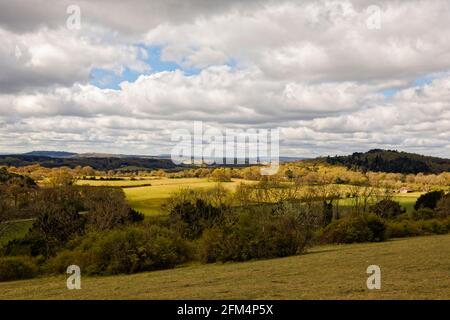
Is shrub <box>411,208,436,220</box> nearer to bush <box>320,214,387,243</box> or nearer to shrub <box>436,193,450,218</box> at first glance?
shrub <box>436,193,450,218</box>

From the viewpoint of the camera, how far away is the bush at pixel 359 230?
54188mm

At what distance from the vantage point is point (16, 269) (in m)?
43.0

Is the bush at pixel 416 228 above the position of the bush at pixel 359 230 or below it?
below

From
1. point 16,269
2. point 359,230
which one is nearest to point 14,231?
point 16,269

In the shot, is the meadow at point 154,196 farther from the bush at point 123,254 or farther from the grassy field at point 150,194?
the bush at point 123,254

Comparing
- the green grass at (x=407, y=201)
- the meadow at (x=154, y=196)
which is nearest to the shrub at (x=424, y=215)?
the meadow at (x=154, y=196)

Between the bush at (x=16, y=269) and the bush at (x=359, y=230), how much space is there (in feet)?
112

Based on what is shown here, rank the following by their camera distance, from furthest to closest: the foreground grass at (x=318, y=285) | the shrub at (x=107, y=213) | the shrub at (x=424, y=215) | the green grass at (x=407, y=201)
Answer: the green grass at (x=407, y=201) → the shrub at (x=424, y=215) → the shrub at (x=107, y=213) → the foreground grass at (x=318, y=285)

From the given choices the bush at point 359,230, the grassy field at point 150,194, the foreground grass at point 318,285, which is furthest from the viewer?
the grassy field at point 150,194

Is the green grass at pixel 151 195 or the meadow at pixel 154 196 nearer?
the green grass at pixel 151 195

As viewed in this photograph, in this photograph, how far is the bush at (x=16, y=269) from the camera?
41.9 metres

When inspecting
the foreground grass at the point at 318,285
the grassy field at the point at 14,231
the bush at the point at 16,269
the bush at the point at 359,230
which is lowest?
the grassy field at the point at 14,231
